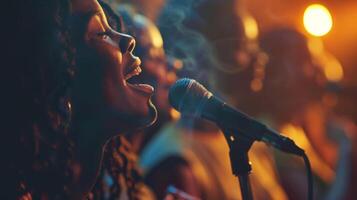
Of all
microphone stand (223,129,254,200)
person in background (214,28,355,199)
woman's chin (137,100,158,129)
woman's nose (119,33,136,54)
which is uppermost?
microphone stand (223,129,254,200)

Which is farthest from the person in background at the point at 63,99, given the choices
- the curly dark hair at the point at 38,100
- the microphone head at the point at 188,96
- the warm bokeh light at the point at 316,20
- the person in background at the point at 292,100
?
the warm bokeh light at the point at 316,20

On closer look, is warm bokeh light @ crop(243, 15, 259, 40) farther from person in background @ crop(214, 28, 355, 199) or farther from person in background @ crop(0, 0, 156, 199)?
person in background @ crop(0, 0, 156, 199)

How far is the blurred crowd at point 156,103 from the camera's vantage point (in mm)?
1946

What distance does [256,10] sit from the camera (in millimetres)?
6152

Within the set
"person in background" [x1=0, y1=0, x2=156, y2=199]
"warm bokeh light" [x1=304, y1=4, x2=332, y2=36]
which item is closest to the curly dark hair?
"person in background" [x1=0, y1=0, x2=156, y2=199]

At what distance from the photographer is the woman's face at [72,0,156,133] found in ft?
6.52

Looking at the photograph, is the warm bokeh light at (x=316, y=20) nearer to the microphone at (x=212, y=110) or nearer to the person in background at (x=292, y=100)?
the person in background at (x=292, y=100)

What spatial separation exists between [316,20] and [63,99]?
4600mm

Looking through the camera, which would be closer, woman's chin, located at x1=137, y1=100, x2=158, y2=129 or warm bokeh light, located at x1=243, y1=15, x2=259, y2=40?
woman's chin, located at x1=137, y1=100, x2=158, y2=129

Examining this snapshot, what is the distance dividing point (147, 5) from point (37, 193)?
10.4 feet

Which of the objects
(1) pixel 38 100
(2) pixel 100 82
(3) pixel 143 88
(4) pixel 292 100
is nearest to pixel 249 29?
(4) pixel 292 100

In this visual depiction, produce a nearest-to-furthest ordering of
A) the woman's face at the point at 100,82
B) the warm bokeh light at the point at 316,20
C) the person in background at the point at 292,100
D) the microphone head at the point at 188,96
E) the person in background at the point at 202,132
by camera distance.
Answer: the microphone head at the point at 188,96
the woman's face at the point at 100,82
the person in background at the point at 202,132
the person in background at the point at 292,100
the warm bokeh light at the point at 316,20

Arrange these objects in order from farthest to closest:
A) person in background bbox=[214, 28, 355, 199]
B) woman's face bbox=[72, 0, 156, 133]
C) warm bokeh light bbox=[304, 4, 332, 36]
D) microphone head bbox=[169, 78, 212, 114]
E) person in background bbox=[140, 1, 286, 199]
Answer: warm bokeh light bbox=[304, 4, 332, 36] < person in background bbox=[214, 28, 355, 199] < person in background bbox=[140, 1, 286, 199] < woman's face bbox=[72, 0, 156, 133] < microphone head bbox=[169, 78, 212, 114]

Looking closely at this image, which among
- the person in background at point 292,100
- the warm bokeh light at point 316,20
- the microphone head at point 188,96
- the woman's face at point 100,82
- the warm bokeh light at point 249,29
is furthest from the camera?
the warm bokeh light at point 316,20
